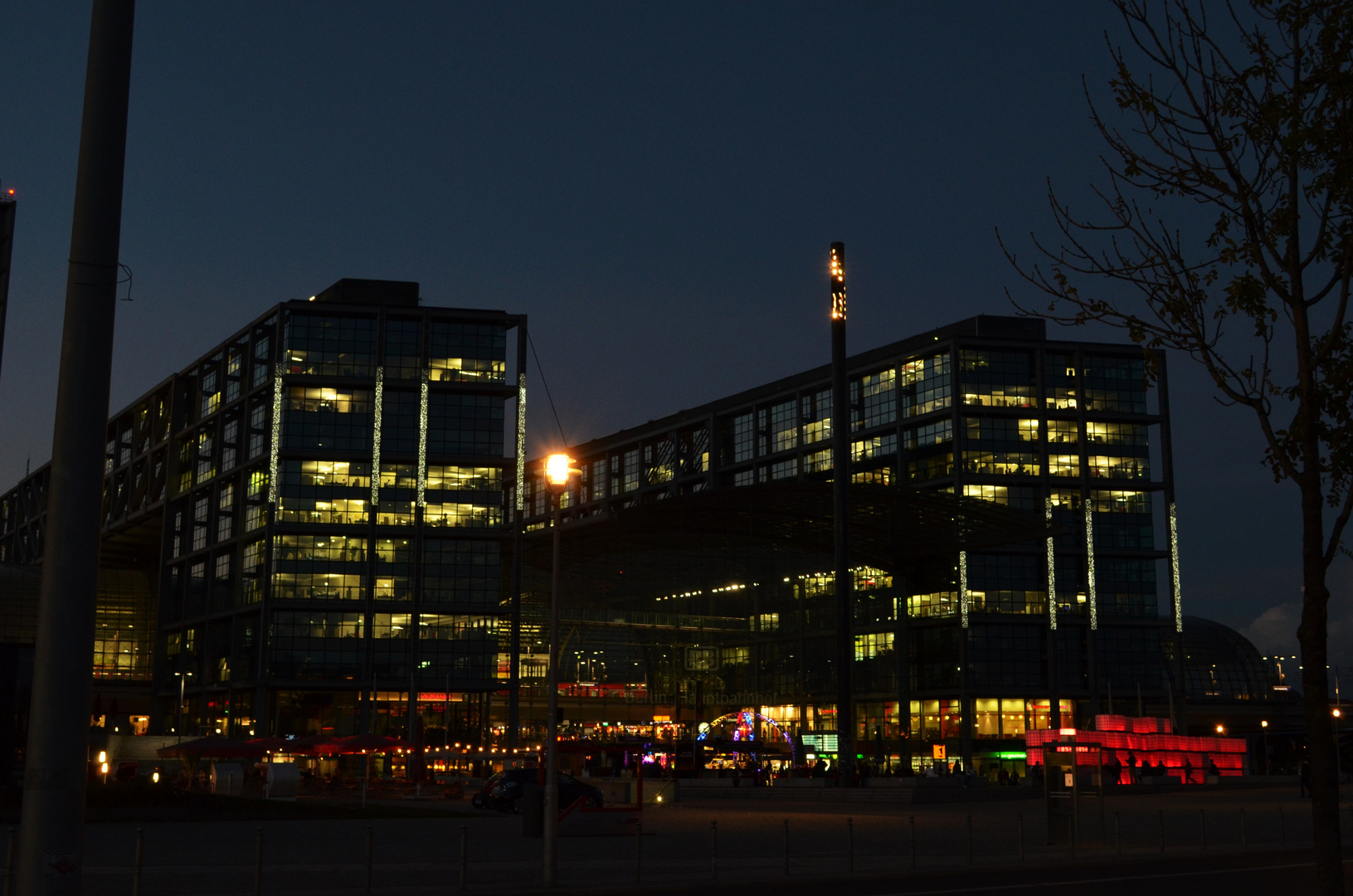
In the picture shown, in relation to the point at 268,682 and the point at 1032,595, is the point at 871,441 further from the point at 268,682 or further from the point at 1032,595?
the point at 268,682

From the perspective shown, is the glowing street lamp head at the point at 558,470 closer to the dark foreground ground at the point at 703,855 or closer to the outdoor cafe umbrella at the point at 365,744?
the dark foreground ground at the point at 703,855

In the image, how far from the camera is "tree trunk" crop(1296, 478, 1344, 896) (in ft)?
36.8

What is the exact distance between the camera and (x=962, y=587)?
113 meters

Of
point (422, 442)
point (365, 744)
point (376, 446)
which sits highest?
point (422, 442)

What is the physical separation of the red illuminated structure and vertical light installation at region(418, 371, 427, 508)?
48.7 meters

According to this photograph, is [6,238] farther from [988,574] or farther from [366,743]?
[988,574]

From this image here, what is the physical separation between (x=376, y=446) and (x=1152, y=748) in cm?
6025

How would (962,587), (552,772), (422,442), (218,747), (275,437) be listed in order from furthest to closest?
(962,587)
(422,442)
(275,437)
(218,747)
(552,772)

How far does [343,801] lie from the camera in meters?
56.8

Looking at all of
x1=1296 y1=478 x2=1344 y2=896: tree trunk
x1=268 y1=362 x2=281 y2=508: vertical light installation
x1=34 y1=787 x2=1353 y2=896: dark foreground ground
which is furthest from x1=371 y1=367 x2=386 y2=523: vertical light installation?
x1=1296 y1=478 x2=1344 y2=896: tree trunk

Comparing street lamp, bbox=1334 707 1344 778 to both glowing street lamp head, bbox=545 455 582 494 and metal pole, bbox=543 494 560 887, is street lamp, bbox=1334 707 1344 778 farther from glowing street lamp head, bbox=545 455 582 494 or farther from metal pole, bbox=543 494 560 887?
glowing street lamp head, bbox=545 455 582 494

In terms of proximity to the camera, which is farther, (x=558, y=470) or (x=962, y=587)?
(x=962, y=587)

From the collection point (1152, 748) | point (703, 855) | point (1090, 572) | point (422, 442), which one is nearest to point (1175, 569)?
point (1090, 572)

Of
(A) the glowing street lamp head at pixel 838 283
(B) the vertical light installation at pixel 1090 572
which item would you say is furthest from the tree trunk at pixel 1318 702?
(B) the vertical light installation at pixel 1090 572
